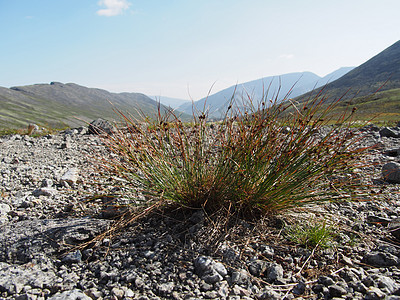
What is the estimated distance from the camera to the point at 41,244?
7.25 feet

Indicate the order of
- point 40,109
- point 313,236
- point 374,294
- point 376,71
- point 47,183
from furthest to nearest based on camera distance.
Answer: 1. point 40,109
2. point 376,71
3. point 47,183
4. point 313,236
5. point 374,294

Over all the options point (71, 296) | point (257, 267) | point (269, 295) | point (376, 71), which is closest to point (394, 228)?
point (257, 267)

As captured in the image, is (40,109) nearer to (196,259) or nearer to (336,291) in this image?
(196,259)

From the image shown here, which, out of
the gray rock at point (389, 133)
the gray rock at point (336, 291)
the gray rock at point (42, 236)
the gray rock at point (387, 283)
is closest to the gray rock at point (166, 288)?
the gray rock at point (42, 236)

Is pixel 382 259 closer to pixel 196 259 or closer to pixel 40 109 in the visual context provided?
pixel 196 259

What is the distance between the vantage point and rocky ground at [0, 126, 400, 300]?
174cm

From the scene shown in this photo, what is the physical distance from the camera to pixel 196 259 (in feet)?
6.71

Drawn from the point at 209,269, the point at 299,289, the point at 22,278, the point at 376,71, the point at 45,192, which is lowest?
the point at 299,289

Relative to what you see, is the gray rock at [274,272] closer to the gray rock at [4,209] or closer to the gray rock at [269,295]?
the gray rock at [269,295]

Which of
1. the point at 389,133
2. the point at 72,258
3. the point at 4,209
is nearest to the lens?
the point at 72,258

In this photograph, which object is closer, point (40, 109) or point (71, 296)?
point (71, 296)

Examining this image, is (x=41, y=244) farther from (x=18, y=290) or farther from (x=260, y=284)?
(x=260, y=284)

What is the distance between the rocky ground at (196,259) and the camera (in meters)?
1.74

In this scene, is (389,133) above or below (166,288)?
above
